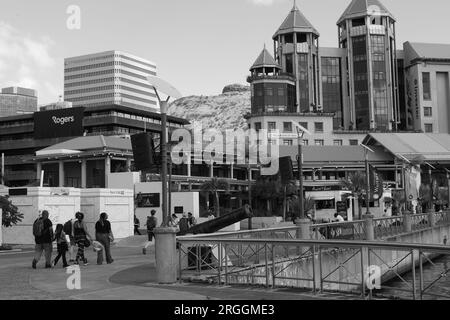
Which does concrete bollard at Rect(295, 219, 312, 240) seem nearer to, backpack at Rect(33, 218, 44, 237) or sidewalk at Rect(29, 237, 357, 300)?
sidewalk at Rect(29, 237, 357, 300)

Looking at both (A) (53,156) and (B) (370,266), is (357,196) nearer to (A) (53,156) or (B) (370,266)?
(A) (53,156)

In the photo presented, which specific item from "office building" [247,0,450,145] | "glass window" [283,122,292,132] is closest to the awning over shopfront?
"office building" [247,0,450,145]

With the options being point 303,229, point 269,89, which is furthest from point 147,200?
point 269,89

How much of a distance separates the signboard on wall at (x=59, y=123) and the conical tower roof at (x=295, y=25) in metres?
41.6

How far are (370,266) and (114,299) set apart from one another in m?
4.48

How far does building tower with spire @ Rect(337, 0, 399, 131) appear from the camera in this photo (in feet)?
354

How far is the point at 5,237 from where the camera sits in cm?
2917

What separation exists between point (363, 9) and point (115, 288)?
106564 millimetres

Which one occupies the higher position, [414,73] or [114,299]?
[414,73]

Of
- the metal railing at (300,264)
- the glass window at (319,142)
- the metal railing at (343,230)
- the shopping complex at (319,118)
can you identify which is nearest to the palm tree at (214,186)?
the shopping complex at (319,118)

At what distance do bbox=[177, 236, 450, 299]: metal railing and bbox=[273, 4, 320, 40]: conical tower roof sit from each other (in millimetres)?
100592

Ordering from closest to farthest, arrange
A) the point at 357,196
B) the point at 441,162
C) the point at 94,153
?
the point at 357,196, the point at 94,153, the point at 441,162

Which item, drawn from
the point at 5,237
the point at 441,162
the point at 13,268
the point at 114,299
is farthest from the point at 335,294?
the point at 441,162

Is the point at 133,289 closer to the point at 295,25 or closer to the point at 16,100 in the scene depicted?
the point at 295,25
